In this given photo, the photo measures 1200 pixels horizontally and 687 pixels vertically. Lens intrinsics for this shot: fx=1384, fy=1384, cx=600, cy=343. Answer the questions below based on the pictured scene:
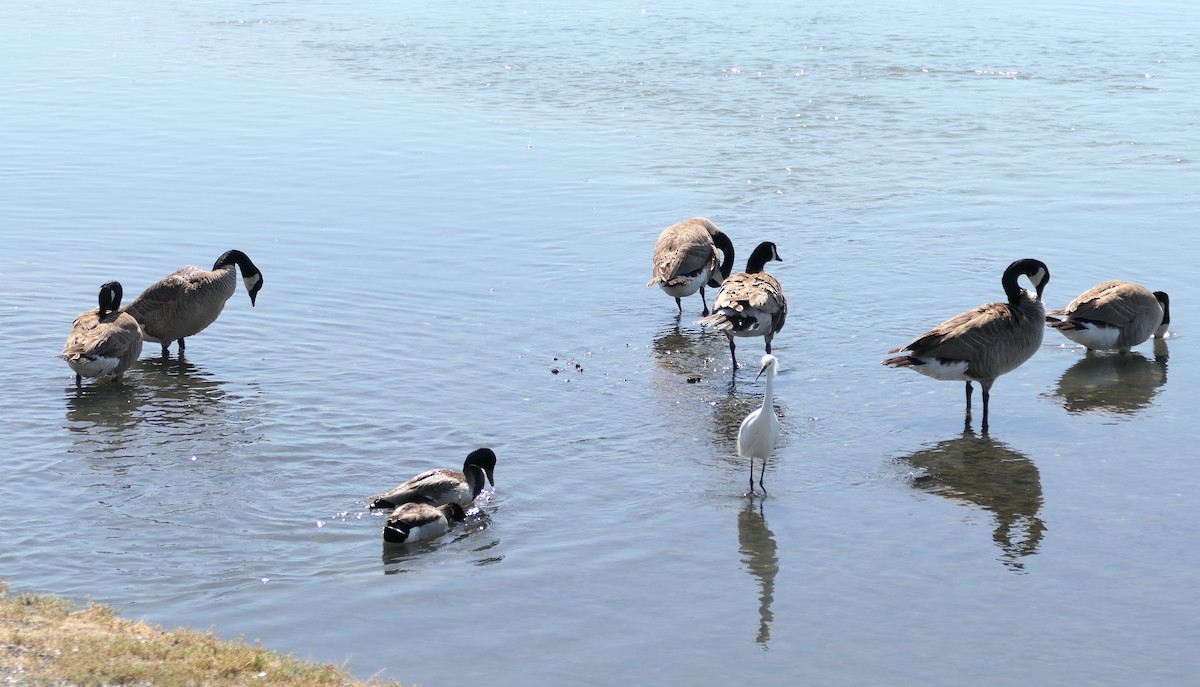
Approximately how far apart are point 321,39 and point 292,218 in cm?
1907

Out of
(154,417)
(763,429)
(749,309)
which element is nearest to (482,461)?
(763,429)

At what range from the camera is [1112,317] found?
Answer: 49.5 ft

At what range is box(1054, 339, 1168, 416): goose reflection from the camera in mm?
14039

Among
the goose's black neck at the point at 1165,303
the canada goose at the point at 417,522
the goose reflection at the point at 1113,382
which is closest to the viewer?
the canada goose at the point at 417,522

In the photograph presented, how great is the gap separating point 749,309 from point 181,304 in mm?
6229

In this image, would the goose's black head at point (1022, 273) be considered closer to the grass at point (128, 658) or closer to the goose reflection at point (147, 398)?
the goose reflection at point (147, 398)

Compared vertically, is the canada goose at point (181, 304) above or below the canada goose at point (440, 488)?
above

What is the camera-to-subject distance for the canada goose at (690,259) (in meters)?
16.6

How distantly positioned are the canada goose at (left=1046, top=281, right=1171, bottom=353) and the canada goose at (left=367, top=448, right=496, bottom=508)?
24.5ft

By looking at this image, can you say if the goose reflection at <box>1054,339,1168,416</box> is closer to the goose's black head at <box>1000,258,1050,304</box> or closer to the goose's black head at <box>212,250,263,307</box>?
the goose's black head at <box>1000,258,1050,304</box>

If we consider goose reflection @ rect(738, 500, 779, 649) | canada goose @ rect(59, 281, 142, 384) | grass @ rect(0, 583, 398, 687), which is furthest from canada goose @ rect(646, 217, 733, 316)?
grass @ rect(0, 583, 398, 687)

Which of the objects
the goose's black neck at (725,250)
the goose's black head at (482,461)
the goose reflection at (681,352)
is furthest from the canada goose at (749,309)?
the goose's black head at (482,461)

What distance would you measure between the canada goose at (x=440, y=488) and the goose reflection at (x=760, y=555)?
211 cm

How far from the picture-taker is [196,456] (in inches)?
476
